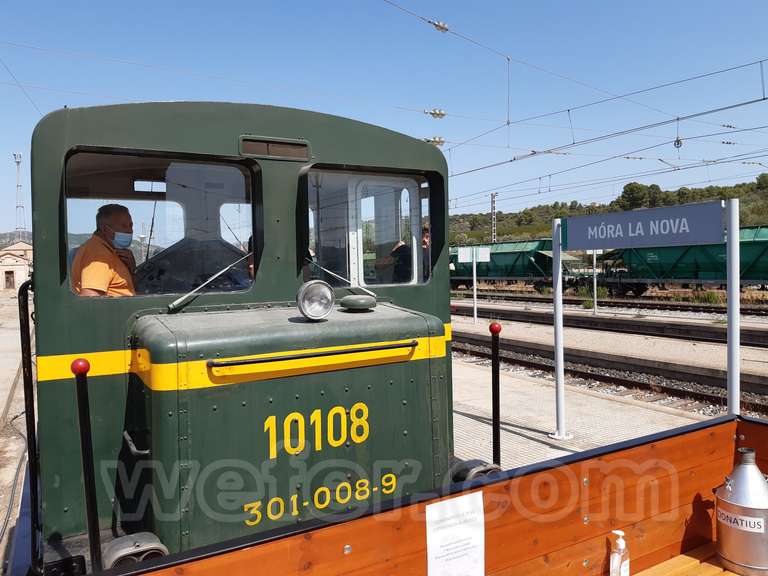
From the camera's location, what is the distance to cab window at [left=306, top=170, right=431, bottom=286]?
3.29 m

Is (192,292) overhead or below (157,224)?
below

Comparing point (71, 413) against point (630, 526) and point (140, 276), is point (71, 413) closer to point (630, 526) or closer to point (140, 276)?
point (140, 276)

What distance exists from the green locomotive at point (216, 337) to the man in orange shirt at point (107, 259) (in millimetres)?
10

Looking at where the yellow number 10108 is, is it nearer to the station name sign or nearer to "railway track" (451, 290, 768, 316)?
the station name sign

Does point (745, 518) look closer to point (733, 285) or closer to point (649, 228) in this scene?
point (733, 285)

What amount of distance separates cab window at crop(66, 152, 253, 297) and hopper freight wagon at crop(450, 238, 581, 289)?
25.6 m

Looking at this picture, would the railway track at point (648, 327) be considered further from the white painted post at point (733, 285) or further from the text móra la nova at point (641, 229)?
the white painted post at point (733, 285)

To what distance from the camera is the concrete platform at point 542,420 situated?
6.01 m

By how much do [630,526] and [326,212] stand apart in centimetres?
218

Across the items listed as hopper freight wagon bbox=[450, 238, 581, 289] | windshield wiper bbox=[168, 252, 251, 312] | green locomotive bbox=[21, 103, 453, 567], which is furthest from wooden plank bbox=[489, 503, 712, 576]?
hopper freight wagon bbox=[450, 238, 581, 289]

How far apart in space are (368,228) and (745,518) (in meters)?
2.40

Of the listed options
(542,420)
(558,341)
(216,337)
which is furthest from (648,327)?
(216,337)

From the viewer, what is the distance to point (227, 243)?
3160 millimetres

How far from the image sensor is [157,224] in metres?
3.21
